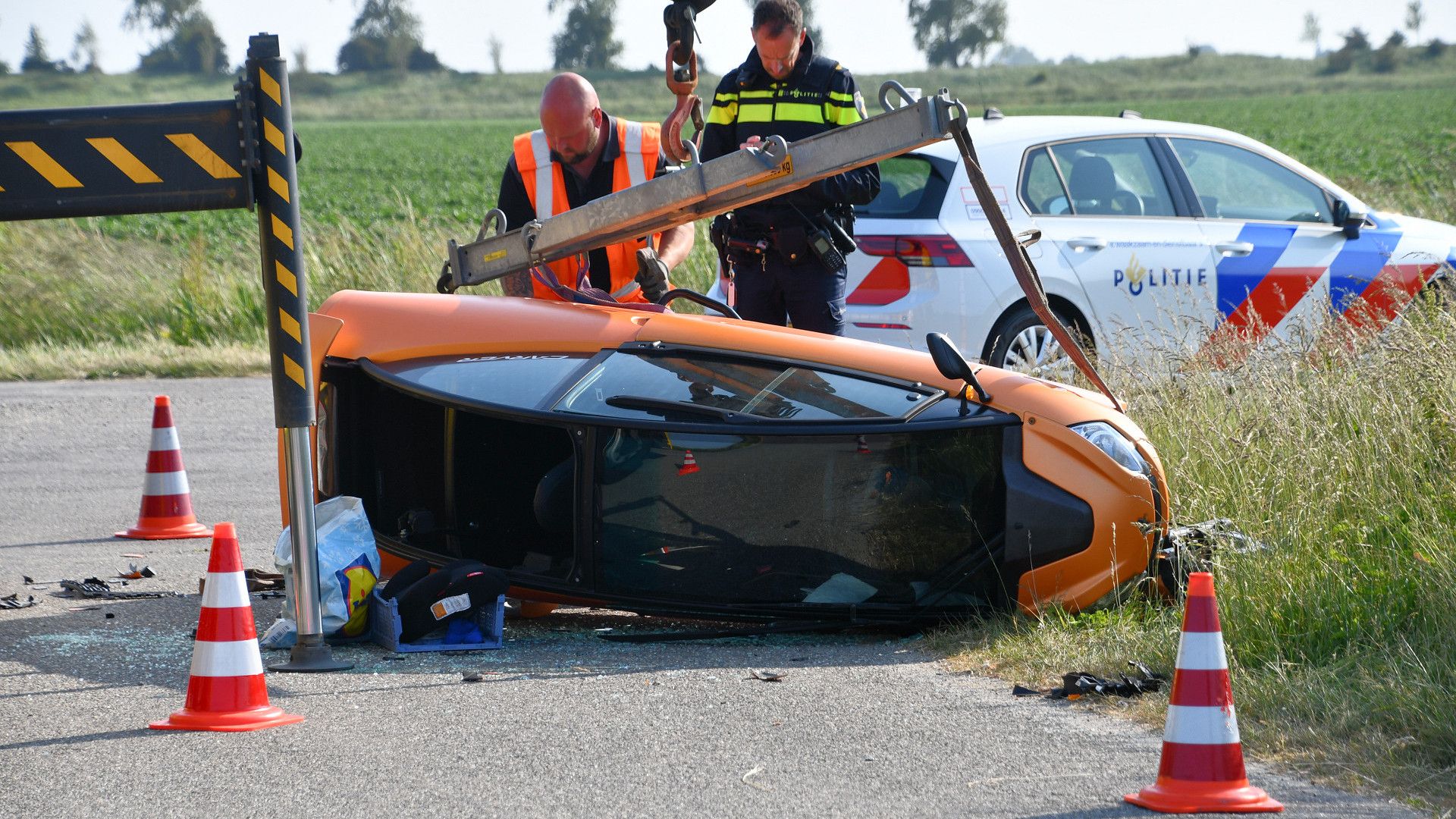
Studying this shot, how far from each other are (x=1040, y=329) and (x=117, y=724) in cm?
579

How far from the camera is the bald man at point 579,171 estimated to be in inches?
232

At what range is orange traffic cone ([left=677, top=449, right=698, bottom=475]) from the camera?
15.6 feet

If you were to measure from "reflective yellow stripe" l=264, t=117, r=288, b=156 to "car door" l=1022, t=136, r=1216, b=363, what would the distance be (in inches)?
201

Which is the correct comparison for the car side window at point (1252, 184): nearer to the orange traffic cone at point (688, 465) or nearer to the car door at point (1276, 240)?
the car door at point (1276, 240)

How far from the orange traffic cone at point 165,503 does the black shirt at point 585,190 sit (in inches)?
83.7

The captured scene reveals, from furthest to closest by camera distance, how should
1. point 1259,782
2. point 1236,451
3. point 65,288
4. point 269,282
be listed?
point 65,288 → point 1236,451 → point 269,282 → point 1259,782

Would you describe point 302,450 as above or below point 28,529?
above

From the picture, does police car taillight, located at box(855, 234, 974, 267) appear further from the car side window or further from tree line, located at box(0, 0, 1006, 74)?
tree line, located at box(0, 0, 1006, 74)

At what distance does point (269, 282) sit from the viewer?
4.38 meters

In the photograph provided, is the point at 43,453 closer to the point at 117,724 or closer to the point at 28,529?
the point at 28,529

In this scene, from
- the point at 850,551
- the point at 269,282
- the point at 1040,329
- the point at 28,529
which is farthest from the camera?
the point at 1040,329

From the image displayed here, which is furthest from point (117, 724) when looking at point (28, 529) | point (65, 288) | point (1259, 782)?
point (65, 288)

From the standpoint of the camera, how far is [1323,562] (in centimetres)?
475

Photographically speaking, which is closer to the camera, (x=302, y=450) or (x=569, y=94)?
(x=302, y=450)
